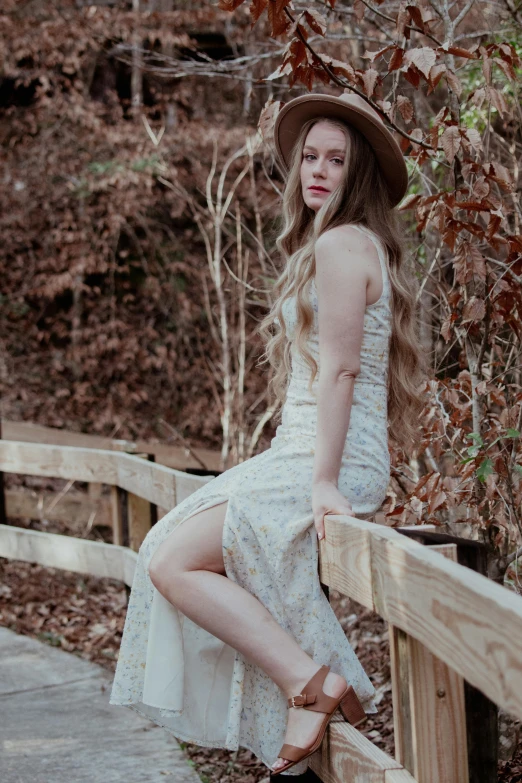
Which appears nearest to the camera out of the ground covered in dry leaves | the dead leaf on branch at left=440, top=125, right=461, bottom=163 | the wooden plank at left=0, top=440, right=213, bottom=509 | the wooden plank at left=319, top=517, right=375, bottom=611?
the wooden plank at left=319, top=517, right=375, bottom=611

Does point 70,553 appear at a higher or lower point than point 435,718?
lower

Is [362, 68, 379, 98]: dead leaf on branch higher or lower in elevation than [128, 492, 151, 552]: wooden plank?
higher

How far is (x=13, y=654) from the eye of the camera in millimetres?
5051

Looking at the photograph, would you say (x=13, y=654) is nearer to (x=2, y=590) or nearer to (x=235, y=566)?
(x=2, y=590)

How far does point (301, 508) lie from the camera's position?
250 centimetres

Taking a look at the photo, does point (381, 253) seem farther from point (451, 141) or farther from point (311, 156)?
point (451, 141)

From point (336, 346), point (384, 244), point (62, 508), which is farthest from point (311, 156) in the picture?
point (62, 508)

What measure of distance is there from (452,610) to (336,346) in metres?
0.96

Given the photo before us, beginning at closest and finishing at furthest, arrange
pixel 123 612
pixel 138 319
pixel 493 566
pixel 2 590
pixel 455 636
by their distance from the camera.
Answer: pixel 455 636
pixel 493 566
pixel 123 612
pixel 2 590
pixel 138 319

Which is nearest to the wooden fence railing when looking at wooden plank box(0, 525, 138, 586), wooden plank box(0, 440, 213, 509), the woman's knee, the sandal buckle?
the sandal buckle

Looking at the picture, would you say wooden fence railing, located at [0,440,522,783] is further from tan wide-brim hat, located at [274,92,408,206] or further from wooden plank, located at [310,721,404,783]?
tan wide-brim hat, located at [274,92,408,206]

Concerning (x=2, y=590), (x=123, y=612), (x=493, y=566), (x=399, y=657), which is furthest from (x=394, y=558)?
(x=2, y=590)

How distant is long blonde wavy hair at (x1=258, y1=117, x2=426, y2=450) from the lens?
261 centimetres

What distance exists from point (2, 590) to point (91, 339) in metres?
5.88
